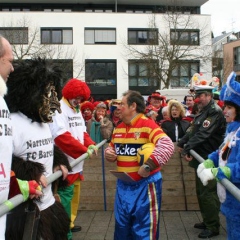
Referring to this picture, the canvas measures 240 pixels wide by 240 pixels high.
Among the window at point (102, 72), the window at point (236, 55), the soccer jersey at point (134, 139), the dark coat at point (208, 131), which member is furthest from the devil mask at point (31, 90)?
the window at point (236, 55)

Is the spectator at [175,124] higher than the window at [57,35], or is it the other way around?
A: the window at [57,35]

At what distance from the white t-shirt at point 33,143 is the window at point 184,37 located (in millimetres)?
27019

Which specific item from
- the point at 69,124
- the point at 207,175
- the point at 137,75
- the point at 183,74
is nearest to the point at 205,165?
the point at 207,175

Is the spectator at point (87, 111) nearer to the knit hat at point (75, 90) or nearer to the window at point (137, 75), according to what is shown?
the knit hat at point (75, 90)

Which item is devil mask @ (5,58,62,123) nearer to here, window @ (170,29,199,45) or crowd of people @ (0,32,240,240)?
crowd of people @ (0,32,240,240)

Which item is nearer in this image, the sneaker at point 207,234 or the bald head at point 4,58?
the bald head at point 4,58

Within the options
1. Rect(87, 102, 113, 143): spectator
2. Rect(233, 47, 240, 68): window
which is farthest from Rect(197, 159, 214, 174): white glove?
Rect(233, 47, 240, 68): window

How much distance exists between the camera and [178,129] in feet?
23.5

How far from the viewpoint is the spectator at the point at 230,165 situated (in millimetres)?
3230

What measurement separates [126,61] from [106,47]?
2573 millimetres

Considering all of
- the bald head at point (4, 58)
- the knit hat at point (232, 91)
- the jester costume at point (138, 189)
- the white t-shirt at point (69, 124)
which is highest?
the bald head at point (4, 58)

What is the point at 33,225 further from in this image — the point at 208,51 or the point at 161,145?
the point at 208,51

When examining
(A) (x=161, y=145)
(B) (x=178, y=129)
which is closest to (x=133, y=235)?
(A) (x=161, y=145)

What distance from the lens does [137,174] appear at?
3.99 meters
